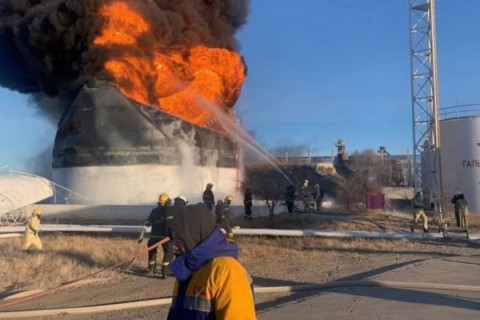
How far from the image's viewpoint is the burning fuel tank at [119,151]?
28.9 metres

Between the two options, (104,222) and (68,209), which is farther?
(68,209)

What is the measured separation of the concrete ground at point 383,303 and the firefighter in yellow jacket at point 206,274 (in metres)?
4.10

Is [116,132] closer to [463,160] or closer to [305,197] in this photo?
[305,197]

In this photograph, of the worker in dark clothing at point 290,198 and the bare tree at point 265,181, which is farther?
the bare tree at point 265,181

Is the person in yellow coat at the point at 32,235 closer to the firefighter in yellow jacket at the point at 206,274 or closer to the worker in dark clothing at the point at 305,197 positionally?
the firefighter in yellow jacket at the point at 206,274

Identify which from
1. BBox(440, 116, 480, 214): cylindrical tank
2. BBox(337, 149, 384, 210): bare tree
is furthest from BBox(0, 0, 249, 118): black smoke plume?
BBox(440, 116, 480, 214): cylindrical tank

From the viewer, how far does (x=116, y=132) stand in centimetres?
2914

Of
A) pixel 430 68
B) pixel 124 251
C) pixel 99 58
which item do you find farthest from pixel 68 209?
pixel 430 68

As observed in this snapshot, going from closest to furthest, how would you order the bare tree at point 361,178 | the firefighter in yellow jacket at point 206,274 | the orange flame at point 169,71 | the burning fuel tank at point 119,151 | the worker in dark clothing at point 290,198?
the firefighter in yellow jacket at point 206,274 → the worker in dark clothing at point 290,198 → the burning fuel tank at point 119,151 → the orange flame at point 169,71 → the bare tree at point 361,178

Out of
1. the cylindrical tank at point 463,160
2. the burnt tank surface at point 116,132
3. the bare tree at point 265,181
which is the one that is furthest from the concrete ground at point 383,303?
the burnt tank surface at point 116,132

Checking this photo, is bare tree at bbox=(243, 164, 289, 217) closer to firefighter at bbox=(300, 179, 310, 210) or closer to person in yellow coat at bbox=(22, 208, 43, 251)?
firefighter at bbox=(300, 179, 310, 210)

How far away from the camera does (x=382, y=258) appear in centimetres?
1219

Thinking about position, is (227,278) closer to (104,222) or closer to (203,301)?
(203,301)

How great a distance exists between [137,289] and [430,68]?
68.1 ft
